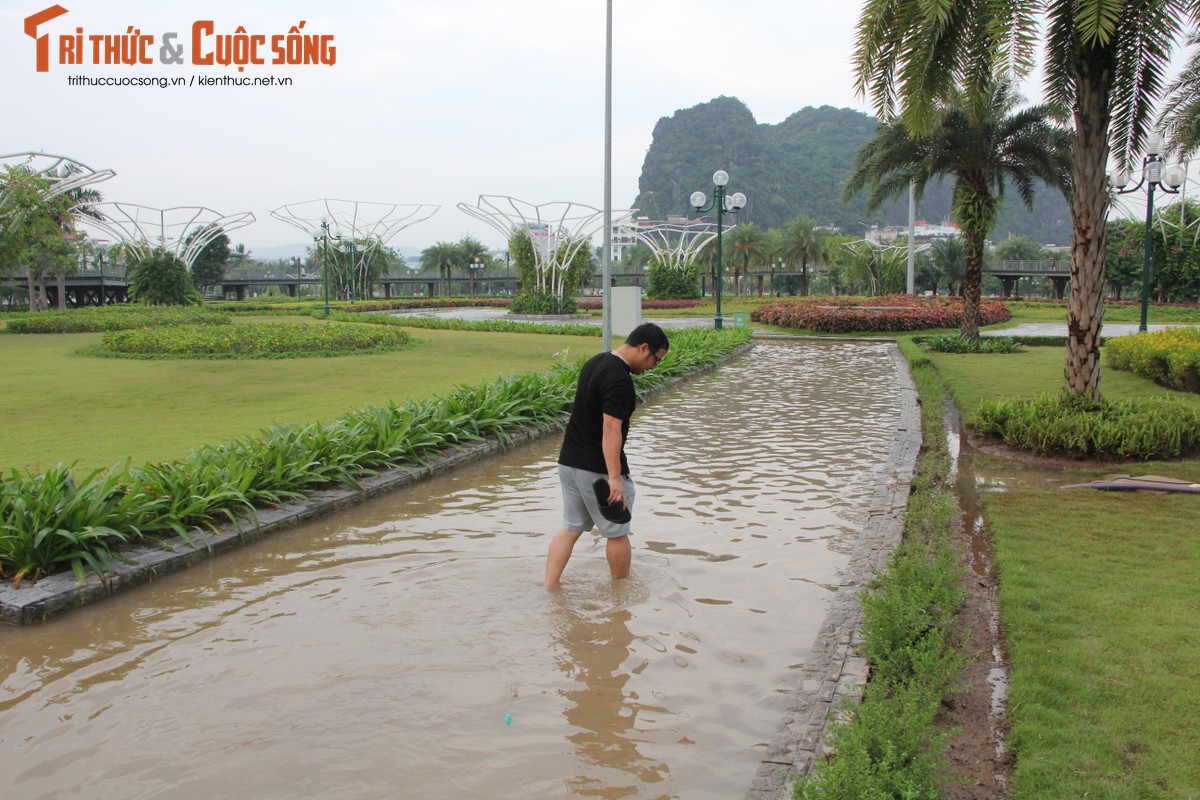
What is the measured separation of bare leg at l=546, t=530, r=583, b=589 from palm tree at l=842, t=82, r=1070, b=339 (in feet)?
51.9

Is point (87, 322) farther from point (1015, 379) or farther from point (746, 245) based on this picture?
point (746, 245)

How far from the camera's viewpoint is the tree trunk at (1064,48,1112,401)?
27.6ft

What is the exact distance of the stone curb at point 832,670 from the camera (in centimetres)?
318

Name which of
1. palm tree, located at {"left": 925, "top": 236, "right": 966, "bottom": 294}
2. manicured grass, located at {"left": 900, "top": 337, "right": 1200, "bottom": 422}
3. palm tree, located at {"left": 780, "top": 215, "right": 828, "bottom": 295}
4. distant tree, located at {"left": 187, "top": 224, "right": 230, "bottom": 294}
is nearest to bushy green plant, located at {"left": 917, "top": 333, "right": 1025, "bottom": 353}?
manicured grass, located at {"left": 900, "top": 337, "right": 1200, "bottom": 422}

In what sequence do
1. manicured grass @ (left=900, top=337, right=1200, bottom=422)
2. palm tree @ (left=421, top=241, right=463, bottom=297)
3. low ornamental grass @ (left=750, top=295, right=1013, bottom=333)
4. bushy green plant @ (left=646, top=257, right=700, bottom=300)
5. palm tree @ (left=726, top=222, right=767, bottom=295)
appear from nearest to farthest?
manicured grass @ (left=900, top=337, right=1200, bottom=422) → low ornamental grass @ (left=750, top=295, right=1013, bottom=333) → bushy green plant @ (left=646, top=257, right=700, bottom=300) → palm tree @ (left=726, top=222, right=767, bottom=295) → palm tree @ (left=421, top=241, right=463, bottom=297)

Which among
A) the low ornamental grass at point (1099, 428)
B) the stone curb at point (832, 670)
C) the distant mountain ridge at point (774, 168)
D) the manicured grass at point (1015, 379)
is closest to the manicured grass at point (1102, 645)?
the stone curb at point (832, 670)

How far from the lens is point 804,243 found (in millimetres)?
58531

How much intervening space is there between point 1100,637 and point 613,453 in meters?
2.41

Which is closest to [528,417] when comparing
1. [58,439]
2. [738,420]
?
[738,420]

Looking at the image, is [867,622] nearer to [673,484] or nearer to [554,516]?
[554,516]

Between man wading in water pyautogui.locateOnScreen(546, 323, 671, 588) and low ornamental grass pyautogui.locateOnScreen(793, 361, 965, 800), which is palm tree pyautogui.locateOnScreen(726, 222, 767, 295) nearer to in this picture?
Answer: low ornamental grass pyautogui.locateOnScreen(793, 361, 965, 800)

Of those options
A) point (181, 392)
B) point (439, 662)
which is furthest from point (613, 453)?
point (181, 392)

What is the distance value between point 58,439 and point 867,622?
7.86 meters

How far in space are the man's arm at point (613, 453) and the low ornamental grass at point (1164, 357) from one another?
1073cm
